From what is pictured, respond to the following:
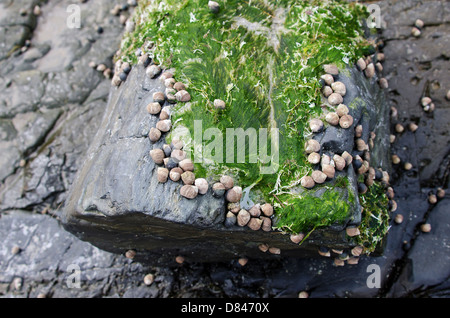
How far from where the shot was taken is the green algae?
3.60 meters

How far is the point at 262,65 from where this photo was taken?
3.99 metres

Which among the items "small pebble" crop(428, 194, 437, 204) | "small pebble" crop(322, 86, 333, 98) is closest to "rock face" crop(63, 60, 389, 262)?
"small pebble" crop(322, 86, 333, 98)

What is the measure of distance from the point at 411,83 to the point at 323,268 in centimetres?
277

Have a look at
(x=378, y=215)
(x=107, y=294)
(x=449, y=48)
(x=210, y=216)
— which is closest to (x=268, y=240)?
(x=210, y=216)

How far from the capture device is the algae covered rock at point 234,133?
3.53 metres

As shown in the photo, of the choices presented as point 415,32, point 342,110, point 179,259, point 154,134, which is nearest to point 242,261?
point 179,259

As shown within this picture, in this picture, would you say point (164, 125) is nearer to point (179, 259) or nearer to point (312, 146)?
point (312, 146)

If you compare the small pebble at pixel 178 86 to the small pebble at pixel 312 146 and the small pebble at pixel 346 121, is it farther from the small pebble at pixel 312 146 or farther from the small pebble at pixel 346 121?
the small pebble at pixel 346 121

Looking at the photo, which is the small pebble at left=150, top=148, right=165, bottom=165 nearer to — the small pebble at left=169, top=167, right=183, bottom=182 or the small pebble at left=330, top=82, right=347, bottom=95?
the small pebble at left=169, top=167, right=183, bottom=182

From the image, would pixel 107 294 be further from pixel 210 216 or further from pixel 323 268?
pixel 323 268

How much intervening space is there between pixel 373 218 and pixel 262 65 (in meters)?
1.95

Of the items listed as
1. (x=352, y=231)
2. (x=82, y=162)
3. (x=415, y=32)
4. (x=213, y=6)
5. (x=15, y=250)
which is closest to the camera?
(x=352, y=231)

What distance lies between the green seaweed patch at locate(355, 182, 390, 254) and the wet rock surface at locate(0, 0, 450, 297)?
0.77 meters

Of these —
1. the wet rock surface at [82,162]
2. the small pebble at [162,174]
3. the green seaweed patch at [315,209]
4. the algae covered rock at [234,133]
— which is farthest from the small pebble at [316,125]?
the wet rock surface at [82,162]
